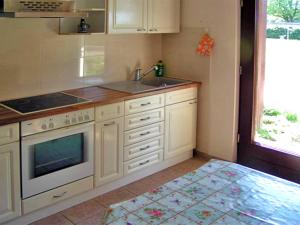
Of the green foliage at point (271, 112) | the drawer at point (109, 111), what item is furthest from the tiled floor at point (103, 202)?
the green foliage at point (271, 112)

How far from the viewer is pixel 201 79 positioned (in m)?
4.21

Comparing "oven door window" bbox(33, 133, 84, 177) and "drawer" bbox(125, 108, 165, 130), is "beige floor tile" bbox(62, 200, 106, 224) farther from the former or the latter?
"drawer" bbox(125, 108, 165, 130)

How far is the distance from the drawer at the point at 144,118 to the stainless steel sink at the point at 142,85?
0.73 feet

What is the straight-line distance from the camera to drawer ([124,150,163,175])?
3.60 m

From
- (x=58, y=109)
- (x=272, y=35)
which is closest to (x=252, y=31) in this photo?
(x=272, y=35)

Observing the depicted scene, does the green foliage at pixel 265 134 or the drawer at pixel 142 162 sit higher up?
the green foliage at pixel 265 134

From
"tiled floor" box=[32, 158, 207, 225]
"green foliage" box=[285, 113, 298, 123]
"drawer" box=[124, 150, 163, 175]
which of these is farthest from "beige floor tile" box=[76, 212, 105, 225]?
"green foliage" box=[285, 113, 298, 123]

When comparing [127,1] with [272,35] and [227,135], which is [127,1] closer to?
[272,35]

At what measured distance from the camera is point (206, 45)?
13.3ft

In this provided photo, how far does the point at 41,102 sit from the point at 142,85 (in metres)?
1.20

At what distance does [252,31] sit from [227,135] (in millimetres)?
1107

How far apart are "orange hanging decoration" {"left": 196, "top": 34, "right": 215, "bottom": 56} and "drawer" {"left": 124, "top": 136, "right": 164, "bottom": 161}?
1.02 meters

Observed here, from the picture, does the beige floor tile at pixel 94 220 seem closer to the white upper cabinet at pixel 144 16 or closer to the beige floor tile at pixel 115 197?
the beige floor tile at pixel 115 197

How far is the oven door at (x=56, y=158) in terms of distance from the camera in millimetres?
2826
